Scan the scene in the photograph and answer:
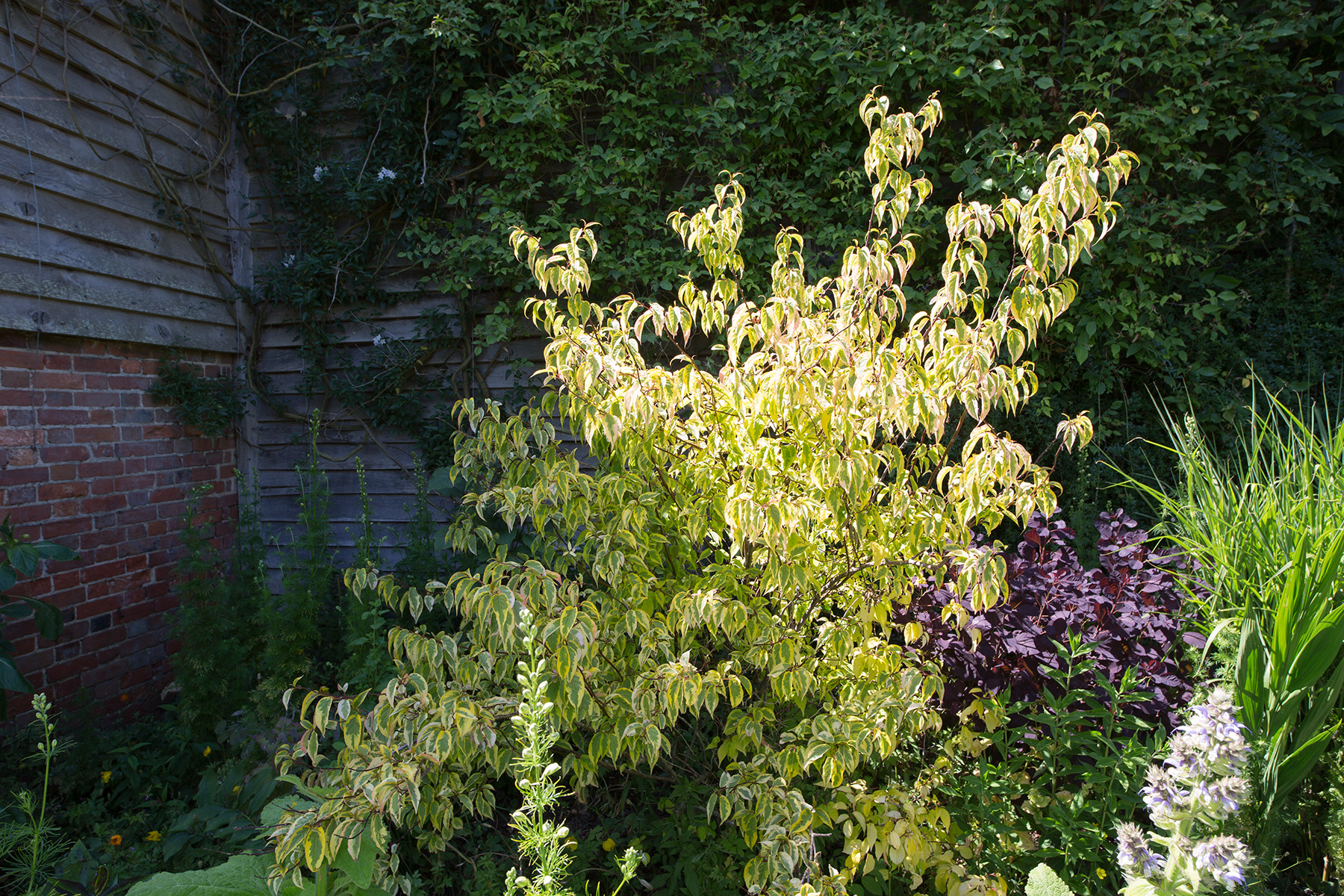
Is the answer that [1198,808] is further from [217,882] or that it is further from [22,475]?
[22,475]

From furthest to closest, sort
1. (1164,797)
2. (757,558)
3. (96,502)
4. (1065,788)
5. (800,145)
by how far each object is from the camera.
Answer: (800,145)
(96,502)
(1065,788)
(757,558)
(1164,797)

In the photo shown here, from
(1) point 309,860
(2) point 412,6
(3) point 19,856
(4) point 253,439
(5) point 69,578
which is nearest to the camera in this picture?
(1) point 309,860

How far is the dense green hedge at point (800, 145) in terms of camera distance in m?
3.11

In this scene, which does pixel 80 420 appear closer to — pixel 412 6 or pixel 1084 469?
pixel 412 6

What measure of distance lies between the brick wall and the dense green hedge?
91 cm

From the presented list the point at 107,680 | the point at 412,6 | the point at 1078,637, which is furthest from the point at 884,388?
the point at 107,680

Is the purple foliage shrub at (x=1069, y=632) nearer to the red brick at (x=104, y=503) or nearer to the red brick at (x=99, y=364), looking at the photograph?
the red brick at (x=104, y=503)

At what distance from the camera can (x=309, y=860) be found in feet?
4.52

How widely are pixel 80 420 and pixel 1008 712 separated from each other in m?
3.77

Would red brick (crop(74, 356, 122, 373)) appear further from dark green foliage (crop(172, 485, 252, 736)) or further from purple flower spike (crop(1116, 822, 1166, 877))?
purple flower spike (crop(1116, 822, 1166, 877))

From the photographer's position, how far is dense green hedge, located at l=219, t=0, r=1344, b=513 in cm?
311

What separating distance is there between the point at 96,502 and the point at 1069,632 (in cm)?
384

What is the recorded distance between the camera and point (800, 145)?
3447 mm

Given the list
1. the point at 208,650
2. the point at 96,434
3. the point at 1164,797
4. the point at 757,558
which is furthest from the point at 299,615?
the point at 1164,797
